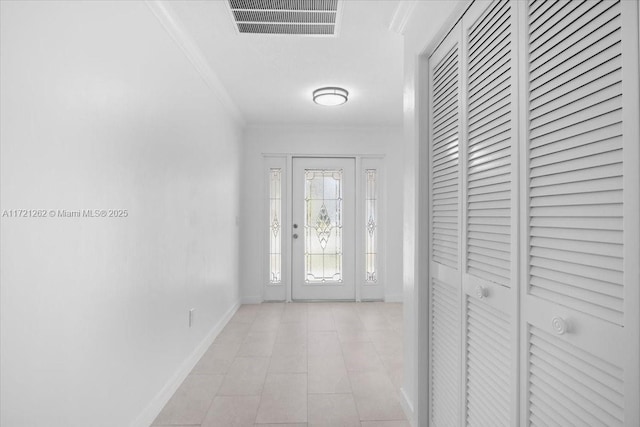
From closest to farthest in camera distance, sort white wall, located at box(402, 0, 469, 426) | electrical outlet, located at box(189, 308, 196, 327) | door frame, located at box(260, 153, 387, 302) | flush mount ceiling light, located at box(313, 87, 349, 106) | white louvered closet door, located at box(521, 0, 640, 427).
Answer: white louvered closet door, located at box(521, 0, 640, 427) < white wall, located at box(402, 0, 469, 426) < electrical outlet, located at box(189, 308, 196, 327) < flush mount ceiling light, located at box(313, 87, 349, 106) < door frame, located at box(260, 153, 387, 302)

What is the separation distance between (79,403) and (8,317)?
52 cm

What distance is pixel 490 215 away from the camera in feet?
4.41

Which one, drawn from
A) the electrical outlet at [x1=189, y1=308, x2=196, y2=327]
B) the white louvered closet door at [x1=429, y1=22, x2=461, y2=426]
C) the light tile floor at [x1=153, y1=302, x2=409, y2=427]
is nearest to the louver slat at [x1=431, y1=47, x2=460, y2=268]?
the white louvered closet door at [x1=429, y1=22, x2=461, y2=426]

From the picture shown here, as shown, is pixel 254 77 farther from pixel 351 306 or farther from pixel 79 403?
pixel 351 306

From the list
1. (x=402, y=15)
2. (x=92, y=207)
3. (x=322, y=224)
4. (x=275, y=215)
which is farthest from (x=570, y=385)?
(x=275, y=215)

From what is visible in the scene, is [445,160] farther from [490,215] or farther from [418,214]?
[490,215]

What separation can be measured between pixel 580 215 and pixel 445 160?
0.89 meters

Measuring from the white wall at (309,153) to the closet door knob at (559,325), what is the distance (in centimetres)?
420

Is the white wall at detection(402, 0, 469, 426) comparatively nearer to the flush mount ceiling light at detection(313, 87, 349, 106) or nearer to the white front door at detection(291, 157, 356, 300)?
the flush mount ceiling light at detection(313, 87, 349, 106)

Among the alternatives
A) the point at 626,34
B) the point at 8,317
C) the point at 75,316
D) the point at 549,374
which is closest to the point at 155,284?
the point at 75,316

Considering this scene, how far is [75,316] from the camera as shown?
1.46 metres

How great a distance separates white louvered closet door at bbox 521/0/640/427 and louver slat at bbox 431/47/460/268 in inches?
21.4

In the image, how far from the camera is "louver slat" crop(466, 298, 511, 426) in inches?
49.6

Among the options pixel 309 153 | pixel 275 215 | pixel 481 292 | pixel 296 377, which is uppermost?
pixel 309 153
